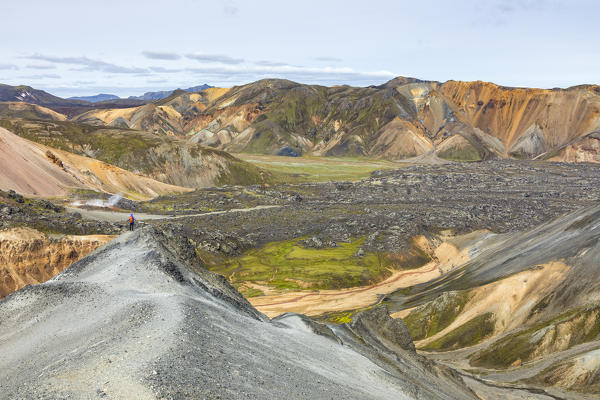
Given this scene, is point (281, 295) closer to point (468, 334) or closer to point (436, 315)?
point (436, 315)

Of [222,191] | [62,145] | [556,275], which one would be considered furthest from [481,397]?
[62,145]

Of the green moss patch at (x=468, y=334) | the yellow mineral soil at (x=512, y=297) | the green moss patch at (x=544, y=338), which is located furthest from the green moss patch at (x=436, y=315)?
the green moss patch at (x=544, y=338)

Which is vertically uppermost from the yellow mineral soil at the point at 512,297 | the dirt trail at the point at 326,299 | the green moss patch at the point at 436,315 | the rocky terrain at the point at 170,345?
the rocky terrain at the point at 170,345

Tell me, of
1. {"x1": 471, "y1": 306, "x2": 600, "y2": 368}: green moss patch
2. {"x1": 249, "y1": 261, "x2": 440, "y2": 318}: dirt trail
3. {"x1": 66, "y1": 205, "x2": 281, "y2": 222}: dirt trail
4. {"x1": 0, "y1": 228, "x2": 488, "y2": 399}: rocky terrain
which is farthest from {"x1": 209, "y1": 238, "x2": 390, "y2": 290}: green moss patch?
{"x1": 0, "y1": 228, "x2": 488, "y2": 399}: rocky terrain

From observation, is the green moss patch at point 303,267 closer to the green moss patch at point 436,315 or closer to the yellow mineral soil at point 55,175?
the green moss patch at point 436,315

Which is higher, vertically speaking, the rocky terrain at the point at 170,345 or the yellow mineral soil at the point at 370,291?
the rocky terrain at the point at 170,345

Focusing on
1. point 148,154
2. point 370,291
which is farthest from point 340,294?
point 148,154
